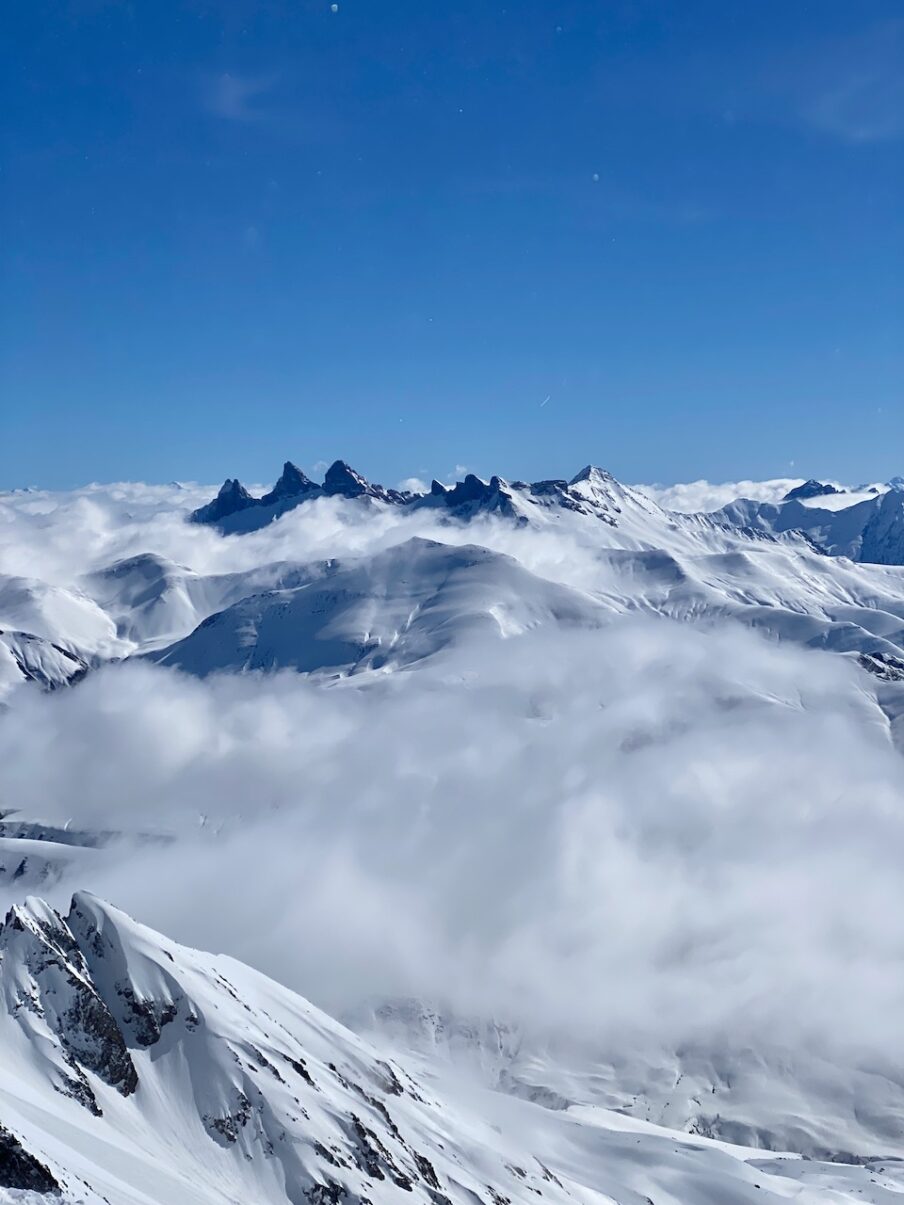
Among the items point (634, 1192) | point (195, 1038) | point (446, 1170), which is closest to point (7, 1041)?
point (195, 1038)

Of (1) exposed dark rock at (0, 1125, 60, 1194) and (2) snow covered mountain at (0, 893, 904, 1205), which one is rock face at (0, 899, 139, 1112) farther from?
(1) exposed dark rock at (0, 1125, 60, 1194)

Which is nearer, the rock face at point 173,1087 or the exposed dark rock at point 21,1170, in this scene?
the exposed dark rock at point 21,1170

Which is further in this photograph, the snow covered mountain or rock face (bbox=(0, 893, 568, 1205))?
rock face (bbox=(0, 893, 568, 1205))

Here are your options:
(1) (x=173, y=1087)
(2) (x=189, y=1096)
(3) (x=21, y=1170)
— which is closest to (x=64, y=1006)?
(1) (x=173, y=1087)

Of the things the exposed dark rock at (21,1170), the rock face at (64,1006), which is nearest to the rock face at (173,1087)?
the rock face at (64,1006)

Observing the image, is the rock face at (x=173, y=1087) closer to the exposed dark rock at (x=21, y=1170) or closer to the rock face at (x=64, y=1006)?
the rock face at (x=64, y=1006)

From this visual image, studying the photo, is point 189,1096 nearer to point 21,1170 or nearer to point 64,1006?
point 64,1006

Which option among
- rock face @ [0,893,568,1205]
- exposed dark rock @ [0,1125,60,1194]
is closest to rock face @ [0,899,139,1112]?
rock face @ [0,893,568,1205]

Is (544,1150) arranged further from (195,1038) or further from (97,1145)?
(97,1145)
